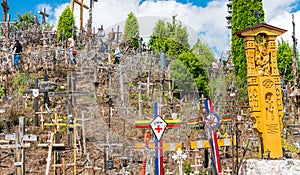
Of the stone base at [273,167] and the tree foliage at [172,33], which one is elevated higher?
the tree foliage at [172,33]

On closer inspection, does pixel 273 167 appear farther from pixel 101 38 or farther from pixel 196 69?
pixel 101 38

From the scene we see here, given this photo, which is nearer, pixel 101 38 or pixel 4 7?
pixel 101 38

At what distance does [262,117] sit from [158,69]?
6471mm

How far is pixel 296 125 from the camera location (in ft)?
44.4

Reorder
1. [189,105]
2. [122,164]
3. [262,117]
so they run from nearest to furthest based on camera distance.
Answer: [262,117], [122,164], [189,105]

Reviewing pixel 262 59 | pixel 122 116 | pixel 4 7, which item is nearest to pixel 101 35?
pixel 122 116

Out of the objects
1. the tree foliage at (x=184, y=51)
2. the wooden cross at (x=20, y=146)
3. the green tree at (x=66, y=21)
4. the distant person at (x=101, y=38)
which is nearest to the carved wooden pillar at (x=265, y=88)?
the wooden cross at (x=20, y=146)

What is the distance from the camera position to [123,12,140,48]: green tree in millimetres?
17531

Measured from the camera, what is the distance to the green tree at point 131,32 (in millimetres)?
17531

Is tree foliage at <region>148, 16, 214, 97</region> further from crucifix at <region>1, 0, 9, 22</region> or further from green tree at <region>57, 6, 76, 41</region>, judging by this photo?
crucifix at <region>1, 0, 9, 22</region>

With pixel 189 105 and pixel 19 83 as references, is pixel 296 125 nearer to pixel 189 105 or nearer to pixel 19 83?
pixel 189 105

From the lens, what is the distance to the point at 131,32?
19.8 meters

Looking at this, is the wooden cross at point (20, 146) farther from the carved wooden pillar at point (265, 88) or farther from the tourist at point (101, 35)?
the tourist at point (101, 35)

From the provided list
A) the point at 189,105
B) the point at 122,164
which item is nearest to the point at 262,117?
the point at 122,164
